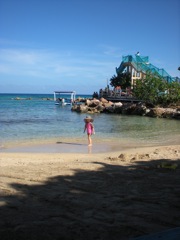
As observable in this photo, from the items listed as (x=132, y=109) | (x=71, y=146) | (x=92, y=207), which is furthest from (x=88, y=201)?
(x=132, y=109)

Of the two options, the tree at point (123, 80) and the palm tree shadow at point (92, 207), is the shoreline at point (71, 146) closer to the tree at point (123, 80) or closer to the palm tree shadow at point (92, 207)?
the palm tree shadow at point (92, 207)

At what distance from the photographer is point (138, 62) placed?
Answer: 161ft

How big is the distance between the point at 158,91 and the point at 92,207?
1494 inches

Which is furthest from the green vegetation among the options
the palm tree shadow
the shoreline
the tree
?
the palm tree shadow

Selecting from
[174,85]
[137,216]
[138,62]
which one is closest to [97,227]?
[137,216]

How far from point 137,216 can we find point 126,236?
687 mm

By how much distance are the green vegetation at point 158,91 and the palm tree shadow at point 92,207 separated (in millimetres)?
34518

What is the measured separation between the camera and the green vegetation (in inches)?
1577

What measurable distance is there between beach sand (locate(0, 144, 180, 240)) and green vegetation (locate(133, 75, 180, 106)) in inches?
1320

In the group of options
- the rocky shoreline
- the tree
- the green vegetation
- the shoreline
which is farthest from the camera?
the tree

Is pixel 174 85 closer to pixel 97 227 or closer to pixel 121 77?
pixel 121 77

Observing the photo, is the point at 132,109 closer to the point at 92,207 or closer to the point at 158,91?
the point at 158,91

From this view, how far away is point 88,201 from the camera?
506 centimetres

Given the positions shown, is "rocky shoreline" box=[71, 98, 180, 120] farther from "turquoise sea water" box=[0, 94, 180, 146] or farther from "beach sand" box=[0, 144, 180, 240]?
"beach sand" box=[0, 144, 180, 240]
